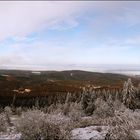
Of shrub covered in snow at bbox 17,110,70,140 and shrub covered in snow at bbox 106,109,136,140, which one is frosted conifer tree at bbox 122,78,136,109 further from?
shrub covered in snow at bbox 17,110,70,140

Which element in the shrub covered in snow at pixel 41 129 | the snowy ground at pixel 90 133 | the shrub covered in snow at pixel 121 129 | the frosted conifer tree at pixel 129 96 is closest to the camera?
the shrub covered in snow at pixel 121 129

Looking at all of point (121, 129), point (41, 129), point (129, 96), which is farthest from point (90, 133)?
point (129, 96)

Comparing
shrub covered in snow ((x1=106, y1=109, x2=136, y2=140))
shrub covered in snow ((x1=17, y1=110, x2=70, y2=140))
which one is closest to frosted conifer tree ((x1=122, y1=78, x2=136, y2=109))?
shrub covered in snow ((x1=106, y1=109, x2=136, y2=140))

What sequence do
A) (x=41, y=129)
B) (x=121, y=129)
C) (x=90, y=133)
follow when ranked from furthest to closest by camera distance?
(x=90, y=133) < (x=41, y=129) < (x=121, y=129)

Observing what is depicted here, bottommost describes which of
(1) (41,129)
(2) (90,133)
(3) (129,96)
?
(3) (129,96)

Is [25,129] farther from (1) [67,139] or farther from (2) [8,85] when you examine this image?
(2) [8,85]

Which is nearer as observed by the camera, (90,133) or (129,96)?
(90,133)

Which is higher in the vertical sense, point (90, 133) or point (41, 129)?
point (41, 129)

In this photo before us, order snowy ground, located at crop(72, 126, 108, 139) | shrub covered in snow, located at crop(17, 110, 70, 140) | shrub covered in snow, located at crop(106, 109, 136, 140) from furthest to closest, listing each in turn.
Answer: snowy ground, located at crop(72, 126, 108, 139) < shrub covered in snow, located at crop(17, 110, 70, 140) < shrub covered in snow, located at crop(106, 109, 136, 140)

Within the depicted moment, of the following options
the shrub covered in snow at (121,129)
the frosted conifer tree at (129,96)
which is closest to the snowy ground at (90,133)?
the shrub covered in snow at (121,129)

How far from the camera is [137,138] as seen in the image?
14.8 m

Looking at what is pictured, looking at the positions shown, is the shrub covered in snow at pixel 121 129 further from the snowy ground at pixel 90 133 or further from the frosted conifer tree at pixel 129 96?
the frosted conifer tree at pixel 129 96

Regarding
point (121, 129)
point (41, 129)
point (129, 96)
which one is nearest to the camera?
point (121, 129)

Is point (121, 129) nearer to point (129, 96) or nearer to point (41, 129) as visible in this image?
point (41, 129)
